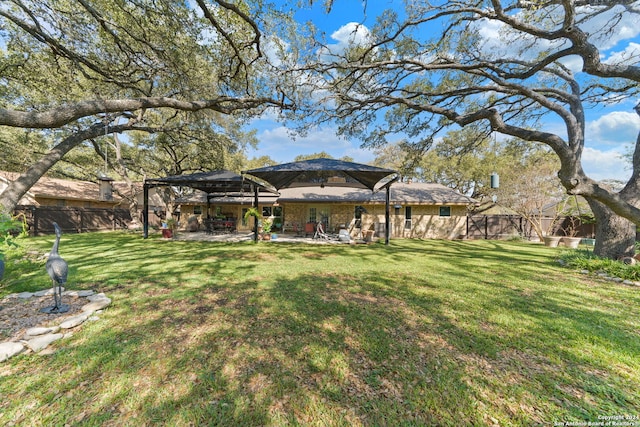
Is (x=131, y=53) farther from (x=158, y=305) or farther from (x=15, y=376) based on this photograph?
(x=15, y=376)

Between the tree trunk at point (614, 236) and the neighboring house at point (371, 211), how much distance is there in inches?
270

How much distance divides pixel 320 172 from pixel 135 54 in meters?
6.64

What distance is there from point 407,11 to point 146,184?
43.5ft

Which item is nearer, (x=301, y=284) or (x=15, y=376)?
(x=15, y=376)

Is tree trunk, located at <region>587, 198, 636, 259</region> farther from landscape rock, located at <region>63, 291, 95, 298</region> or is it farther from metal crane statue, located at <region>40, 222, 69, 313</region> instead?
landscape rock, located at <region>63, 291, 95, 298</region>

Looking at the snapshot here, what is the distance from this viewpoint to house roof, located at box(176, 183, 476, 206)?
552 inches

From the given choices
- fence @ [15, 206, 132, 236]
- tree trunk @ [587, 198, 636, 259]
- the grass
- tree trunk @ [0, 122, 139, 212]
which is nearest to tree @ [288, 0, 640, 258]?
tree trunk @ [587, 198, 636, 259]

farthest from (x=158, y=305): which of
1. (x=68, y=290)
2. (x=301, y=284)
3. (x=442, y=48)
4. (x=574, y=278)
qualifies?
(x=442, y=48)

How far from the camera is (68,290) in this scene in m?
4.19

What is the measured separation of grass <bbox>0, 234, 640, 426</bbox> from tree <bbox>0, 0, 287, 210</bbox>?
3.86 m

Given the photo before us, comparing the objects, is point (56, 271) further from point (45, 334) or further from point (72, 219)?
point (72, 219)

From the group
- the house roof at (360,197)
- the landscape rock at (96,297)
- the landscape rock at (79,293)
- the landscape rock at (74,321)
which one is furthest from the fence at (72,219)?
the landscape rock at (74,321)

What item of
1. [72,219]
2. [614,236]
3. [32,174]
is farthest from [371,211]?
[72,219]

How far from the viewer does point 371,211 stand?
14617 mm
